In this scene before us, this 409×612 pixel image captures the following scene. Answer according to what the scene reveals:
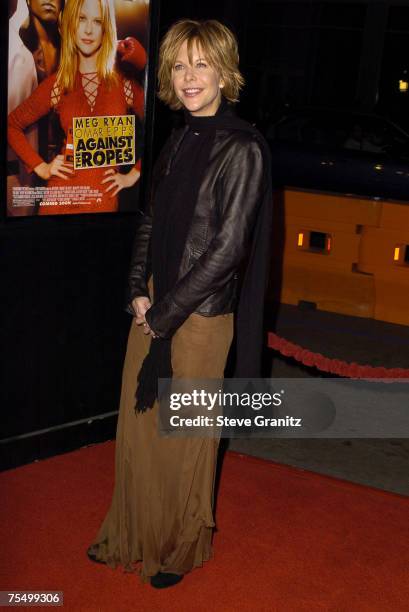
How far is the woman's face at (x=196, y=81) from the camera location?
Answer: 2.70 meters

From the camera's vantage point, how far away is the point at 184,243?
110 inches

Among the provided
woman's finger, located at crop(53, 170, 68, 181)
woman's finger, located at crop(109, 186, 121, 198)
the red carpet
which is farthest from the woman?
woman's finger, located at crop(109, 186, 121, 198)

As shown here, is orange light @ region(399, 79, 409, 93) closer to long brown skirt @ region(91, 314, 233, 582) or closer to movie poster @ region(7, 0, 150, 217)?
movie poster @ region(7, 0, 150, 217)

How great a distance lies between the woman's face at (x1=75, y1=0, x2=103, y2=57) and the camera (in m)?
3.54

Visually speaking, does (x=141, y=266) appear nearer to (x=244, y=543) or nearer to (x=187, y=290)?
(x=187, y=290)

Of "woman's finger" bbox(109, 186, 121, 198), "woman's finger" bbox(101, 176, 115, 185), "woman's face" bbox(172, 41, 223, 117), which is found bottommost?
"woman's finger" bbox(109, 186, 121, 198)

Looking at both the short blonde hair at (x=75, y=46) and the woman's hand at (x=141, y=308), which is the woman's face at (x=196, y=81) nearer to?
the woman's hand at (x=141, y=308)

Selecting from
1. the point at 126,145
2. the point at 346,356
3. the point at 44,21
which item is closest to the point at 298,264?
the point at 346,356

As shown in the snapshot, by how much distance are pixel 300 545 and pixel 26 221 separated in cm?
181

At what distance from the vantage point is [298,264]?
7973 mm

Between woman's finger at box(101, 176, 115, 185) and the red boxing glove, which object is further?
woman's finger at box(101, 176, 115, 185)

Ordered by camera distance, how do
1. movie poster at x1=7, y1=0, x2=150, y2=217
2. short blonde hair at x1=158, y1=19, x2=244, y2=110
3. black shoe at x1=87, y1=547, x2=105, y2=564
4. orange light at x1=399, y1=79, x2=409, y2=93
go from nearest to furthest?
short blonde hair at x1=158, y1=19, x2=244, y2=110, black shoe at x1=87, y1=547, x2=105, y2=564, movie poster at x1=7, y1=0, x2=150, y2=217, orange light at x1=399, y1=79, x2=409, y2=93

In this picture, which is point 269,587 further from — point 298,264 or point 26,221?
point 298,264

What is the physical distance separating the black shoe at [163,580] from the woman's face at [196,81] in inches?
66.1
